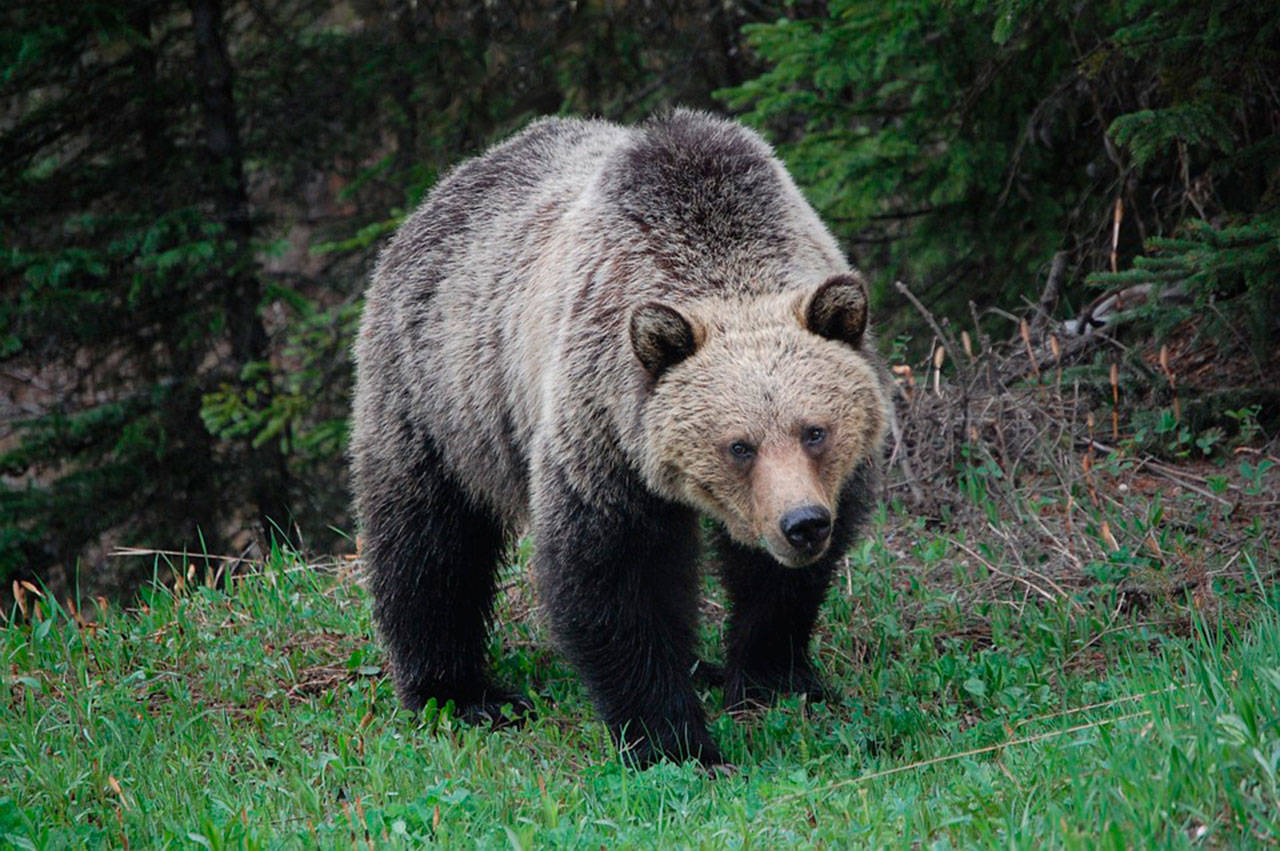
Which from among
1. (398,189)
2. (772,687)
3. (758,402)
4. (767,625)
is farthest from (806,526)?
(398,189)

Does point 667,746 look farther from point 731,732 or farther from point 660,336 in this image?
point 660,336

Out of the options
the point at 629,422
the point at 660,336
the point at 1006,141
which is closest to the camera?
the point at 660,336

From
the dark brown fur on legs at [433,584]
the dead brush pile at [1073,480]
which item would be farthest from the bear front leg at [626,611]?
the dead brush pile at [1073,480]

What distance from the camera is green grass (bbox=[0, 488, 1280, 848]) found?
3.66 meters

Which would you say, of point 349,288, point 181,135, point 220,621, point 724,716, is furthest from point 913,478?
point 181,135

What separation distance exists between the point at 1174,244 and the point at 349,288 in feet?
27.2

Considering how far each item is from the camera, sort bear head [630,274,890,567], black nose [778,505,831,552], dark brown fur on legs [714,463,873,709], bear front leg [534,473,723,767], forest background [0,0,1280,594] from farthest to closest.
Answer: forest background [0,0,1280,594] → dark brown fur on legs [714,463,873,709] → bear front leg [534,473,723,767] → bear head [630,274,890,567] → black nose [778,505,831,552]

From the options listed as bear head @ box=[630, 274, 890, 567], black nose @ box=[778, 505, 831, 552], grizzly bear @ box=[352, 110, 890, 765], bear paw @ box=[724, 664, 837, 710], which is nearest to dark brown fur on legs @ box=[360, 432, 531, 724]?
grizzly bear @ box=[352, 110, 890, 765]

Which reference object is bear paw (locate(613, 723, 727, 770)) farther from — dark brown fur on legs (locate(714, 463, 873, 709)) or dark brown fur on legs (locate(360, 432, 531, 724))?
dark brown fur on legs (locate(360, 432, 531, 724))

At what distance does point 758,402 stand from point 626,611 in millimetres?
959


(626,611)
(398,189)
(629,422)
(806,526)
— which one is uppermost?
(629,422)

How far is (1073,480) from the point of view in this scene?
6.93 m

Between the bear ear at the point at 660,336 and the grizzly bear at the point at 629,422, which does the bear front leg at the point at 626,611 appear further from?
the bear ear at the point at 660,336

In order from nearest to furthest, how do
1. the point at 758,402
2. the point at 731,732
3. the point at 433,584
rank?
1. the point at 758,402
2. the point at 731,732
3. the point at 433,584
